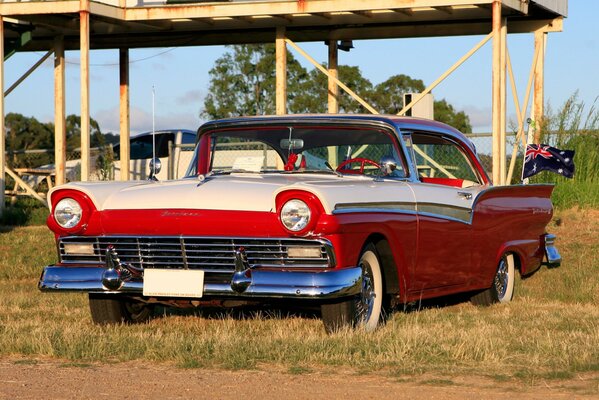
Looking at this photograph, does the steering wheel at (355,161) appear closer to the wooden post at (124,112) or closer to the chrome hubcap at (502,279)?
the chrome hubcap at (502,279)

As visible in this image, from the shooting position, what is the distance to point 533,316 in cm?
994

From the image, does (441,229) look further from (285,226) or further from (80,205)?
(80,205)

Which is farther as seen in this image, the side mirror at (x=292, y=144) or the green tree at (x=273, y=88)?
the green tree at (x=273, y=88)

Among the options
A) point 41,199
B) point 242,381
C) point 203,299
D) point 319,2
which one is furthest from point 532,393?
point 41,199

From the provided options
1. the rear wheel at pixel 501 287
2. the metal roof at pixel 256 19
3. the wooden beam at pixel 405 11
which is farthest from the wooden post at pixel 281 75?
the rear wheel at pixel 501 287

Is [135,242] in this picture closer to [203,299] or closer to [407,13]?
[203,299]

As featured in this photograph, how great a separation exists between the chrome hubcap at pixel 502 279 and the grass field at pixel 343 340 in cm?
17

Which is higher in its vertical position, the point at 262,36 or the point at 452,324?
the point at 262,36

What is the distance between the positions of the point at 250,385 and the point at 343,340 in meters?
1.37

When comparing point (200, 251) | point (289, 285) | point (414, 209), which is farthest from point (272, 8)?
point (289, 285)

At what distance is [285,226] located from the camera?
7824 millimetres

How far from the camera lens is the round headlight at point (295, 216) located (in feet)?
25.7

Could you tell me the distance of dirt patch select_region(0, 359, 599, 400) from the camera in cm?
626

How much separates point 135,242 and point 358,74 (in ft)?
159
